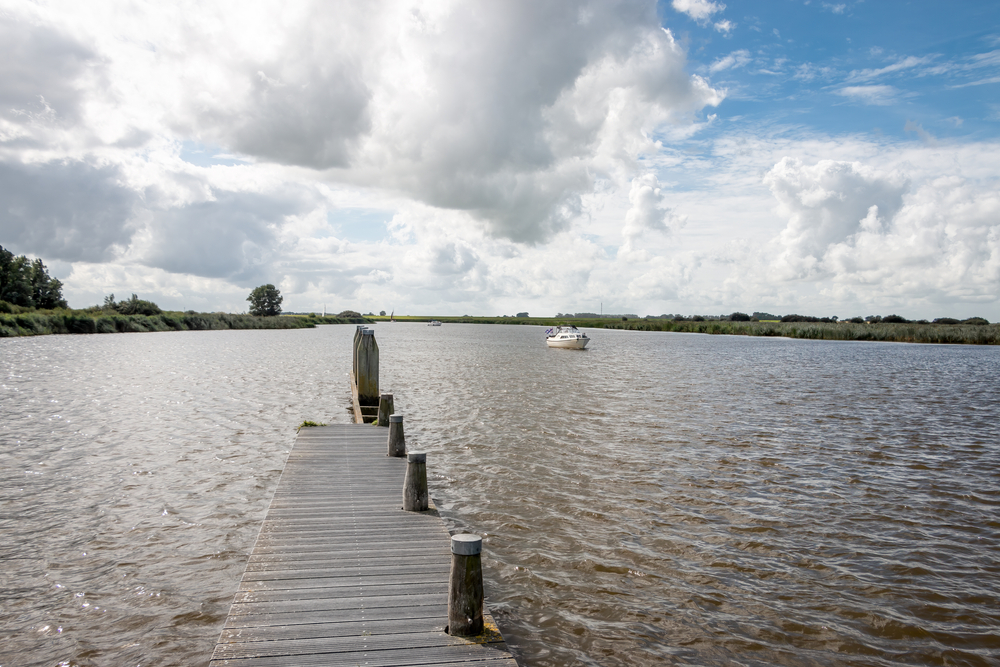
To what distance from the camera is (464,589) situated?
493 cm

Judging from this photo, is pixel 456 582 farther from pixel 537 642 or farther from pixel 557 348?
pixel 557 348

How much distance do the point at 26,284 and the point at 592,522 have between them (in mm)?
95703

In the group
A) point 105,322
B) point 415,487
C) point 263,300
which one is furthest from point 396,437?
point 263,300

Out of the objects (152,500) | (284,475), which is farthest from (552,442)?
(152,500)

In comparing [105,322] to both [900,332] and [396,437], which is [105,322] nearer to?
[396,437]

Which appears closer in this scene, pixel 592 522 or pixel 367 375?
pixel 592 522

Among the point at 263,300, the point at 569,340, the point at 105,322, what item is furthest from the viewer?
the point at 263,300

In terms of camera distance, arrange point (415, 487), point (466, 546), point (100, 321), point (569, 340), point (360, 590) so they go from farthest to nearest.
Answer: point (100, 321) < point (569, 340) < point (415, 487) < point (360, 590) < point (466, 546)

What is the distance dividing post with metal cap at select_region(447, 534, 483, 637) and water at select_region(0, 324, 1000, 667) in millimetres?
→ 1220

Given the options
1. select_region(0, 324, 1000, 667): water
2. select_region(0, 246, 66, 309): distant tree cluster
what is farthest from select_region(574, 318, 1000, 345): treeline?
select_region(0, 246, 66, 309): distant tree cluster

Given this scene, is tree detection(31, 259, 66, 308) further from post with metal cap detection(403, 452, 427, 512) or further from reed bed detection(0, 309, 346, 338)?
post with metal cap detection(403, 452, 427, 512)

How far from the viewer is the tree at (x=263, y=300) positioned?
491 ft

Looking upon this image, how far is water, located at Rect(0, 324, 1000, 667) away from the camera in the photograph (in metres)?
6.25

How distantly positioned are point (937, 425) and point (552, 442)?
538 inches
